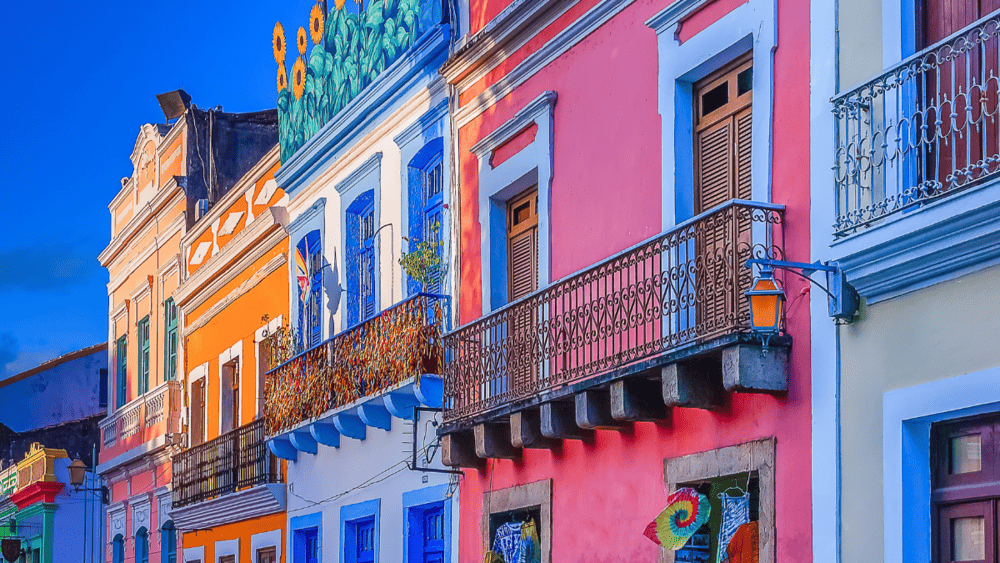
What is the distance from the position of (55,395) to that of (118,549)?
37.2ft

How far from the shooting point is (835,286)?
26.9 feet

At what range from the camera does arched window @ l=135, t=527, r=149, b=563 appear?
2341 centimetres

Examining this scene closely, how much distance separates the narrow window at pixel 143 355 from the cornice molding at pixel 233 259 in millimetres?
2697

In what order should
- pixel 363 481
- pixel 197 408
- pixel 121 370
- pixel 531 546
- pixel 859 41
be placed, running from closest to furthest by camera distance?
pixel 859 41
pixel 531 546
pixel 363 481
pixel 197 408
pixel 121 370

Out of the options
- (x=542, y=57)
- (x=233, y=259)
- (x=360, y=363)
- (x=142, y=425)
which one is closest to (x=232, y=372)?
(x=233, y=259)

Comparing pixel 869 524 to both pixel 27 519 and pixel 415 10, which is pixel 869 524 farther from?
pixel 27 519

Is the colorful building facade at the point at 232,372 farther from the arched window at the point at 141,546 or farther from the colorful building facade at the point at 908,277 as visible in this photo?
the colorful building facade at the point at 908,277

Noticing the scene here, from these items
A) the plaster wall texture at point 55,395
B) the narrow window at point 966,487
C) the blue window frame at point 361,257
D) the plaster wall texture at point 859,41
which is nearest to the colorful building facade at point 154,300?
the blue window frame at point 361,257

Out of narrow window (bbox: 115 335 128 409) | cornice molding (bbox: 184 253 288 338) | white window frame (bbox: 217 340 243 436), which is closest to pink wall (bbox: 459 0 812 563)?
cornice molding (bbox: 184 253 288 338)

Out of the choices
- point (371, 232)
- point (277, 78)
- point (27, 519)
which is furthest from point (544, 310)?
point (27, 519)

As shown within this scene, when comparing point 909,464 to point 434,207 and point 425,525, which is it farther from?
point 434,207

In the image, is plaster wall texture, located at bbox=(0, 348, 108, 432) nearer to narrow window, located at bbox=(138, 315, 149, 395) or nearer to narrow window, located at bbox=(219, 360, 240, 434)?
narrow window, located at bbox=(138, 315, 149, 395)

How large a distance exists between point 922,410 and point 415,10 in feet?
25.4

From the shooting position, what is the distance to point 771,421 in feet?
29.0
